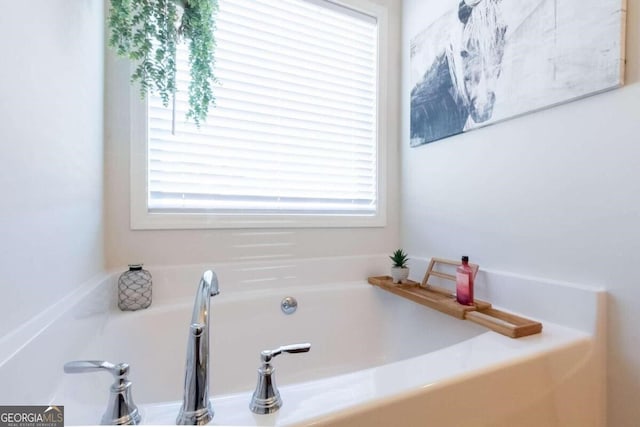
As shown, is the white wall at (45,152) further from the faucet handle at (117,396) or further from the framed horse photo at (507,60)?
the framed horse photo at (507,60)

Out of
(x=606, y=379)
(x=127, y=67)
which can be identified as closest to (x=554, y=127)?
(x=606, y=379)

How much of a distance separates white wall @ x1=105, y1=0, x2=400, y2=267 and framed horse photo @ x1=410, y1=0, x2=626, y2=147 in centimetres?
22

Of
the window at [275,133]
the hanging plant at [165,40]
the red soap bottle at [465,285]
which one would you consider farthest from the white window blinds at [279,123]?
the red soap bottle at [465,285]

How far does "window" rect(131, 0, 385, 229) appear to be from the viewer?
1290 mm

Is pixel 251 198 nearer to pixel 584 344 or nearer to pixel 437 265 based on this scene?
pixel 437 265

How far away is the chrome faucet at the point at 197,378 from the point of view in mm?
521

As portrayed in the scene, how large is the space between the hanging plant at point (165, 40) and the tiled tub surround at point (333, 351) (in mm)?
747

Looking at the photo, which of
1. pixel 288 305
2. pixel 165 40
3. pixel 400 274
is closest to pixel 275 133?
pixel 165 40

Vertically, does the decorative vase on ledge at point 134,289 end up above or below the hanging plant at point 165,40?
below

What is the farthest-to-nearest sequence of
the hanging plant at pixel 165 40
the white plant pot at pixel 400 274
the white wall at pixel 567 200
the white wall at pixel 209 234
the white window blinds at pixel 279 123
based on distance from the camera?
the white plant pot at pixel 400 274
the white window blinds at pixel 279 123
the white wall at pixel 209 234
the hanging plant at pixel 165 40
the white wall at pixel 567 200

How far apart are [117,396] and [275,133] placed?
1.23 m

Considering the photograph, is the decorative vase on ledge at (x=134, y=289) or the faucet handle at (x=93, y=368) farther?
the decorative vase on ledge at (x=134, y=289)

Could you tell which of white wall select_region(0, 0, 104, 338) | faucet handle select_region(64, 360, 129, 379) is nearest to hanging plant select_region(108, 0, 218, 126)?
white wall select_region(0, 0, 104, 338)

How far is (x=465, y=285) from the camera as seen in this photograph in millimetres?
1113
